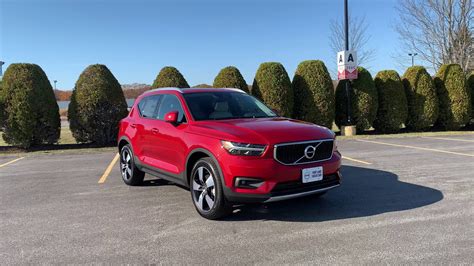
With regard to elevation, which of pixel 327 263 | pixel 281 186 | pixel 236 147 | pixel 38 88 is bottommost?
pixel 327 263

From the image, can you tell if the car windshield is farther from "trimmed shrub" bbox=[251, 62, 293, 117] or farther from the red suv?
"trimmed shrub" bbox=[251, 62, 293, 117]

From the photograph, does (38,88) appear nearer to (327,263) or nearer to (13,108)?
(13,108)

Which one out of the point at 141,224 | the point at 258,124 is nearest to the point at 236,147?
the point at 258,124

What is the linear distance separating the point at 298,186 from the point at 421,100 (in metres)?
13.7

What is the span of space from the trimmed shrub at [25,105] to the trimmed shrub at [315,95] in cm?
899

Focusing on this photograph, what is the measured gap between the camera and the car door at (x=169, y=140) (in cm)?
552

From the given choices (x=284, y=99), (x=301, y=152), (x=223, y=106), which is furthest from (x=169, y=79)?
(x=301, y=152)

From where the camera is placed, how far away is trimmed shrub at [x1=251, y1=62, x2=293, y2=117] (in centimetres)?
1504

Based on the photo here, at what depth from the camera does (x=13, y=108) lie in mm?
12727

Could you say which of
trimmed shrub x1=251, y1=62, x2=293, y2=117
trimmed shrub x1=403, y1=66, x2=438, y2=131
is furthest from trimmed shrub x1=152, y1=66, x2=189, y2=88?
trimmed shrub x1=403, y1=66, x2=438, y2=131

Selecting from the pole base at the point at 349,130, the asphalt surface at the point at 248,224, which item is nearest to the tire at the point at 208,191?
the asphalt surface at the point at 248,224

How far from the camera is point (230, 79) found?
49.8ft

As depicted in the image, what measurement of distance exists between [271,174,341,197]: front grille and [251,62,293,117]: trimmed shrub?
9991mm

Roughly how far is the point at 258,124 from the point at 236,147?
0.65m
